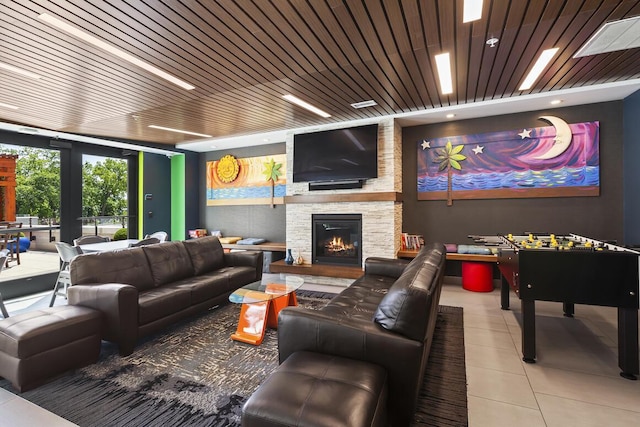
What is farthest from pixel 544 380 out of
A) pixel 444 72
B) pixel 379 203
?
pixel 379 203

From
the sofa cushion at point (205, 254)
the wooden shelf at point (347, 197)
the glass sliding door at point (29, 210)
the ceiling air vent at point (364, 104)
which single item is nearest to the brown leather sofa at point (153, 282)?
the sofa cushion at point (205, 254)

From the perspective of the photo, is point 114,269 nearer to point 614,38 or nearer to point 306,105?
point 306,105

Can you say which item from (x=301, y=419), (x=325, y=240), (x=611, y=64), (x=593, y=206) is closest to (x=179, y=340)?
(x=301, y=419)

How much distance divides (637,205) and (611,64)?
193cm

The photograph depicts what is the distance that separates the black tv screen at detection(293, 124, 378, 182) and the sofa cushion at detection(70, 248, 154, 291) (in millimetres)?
2993

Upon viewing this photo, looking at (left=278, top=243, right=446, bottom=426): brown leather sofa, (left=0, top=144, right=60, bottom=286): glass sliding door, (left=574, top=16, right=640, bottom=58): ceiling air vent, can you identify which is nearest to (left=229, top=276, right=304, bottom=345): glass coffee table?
(left=278, top=243, right=446, bottom=426): brown leather sofa

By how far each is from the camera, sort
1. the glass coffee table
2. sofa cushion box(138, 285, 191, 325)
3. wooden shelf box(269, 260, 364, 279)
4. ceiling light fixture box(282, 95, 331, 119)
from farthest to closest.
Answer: wooden shelf box(269, 260, 364, 279) → ceiling light fixture box(282, 95, 331, 119) → the glass coffee table → sofa cushion box(138, 285, 191, 325)

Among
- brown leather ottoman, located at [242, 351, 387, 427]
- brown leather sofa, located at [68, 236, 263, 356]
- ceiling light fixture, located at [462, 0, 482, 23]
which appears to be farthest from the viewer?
brown leather sofa, located at [68, 236, 263, 356]

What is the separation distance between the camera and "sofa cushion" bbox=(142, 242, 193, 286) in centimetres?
368

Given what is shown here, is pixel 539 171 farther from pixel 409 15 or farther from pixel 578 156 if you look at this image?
pixel 409 15

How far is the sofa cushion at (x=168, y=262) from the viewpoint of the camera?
12.1 feet

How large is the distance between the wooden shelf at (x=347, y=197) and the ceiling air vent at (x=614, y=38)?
2747 millimetres

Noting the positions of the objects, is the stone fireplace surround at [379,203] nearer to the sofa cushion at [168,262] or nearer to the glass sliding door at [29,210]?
the sofa cushion at [168,262]

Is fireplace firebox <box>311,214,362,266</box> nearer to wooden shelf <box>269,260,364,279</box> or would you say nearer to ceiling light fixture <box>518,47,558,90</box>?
wooden shelf <box>269,260,364,279</box>
